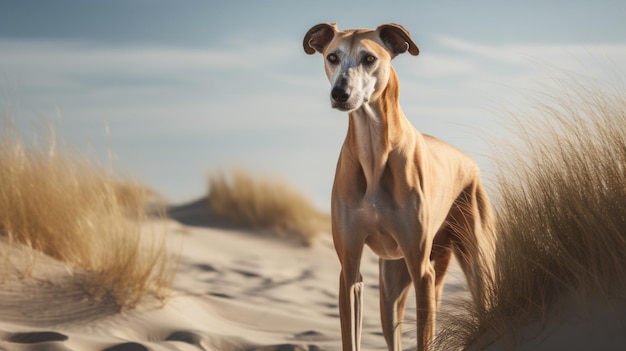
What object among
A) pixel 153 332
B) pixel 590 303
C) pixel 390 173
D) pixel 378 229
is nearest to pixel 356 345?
pixel 378 229

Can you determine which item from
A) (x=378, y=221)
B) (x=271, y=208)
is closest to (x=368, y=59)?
(x=378, y=221)

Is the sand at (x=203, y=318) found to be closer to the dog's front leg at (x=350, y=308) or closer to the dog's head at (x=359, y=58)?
the dog's front leg at (x=350, y=308)

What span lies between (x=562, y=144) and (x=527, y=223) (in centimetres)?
48

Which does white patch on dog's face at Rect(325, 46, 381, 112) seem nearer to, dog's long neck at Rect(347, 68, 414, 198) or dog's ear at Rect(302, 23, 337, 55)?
dog's long neck at Rect(347, 68, 414, 198)

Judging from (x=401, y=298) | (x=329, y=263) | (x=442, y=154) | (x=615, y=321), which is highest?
(x=329, y=263)

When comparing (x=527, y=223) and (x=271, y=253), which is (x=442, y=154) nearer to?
(x=527, y=223)

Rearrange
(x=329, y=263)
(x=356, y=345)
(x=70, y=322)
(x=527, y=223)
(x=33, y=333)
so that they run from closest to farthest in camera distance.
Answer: (x=527, y=223)
(x=356, y=345)
(x=33, y=333)
(x=70, y=322)
(x=329, y=263)

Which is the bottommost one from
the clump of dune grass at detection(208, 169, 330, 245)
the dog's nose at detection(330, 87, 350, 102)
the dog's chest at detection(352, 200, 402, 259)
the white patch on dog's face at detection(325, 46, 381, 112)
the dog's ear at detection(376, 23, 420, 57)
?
the dog's chest at detection(352, 200, 402, 259)

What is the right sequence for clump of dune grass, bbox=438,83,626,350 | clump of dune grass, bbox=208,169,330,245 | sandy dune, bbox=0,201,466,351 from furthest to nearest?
clump of dune grass, bbox=208,169,330,245
sandy dune, bbox=0,201,466,351
clump of dune grass, bbox=438,83,626,350

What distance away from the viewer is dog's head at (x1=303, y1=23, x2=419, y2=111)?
3719 mm

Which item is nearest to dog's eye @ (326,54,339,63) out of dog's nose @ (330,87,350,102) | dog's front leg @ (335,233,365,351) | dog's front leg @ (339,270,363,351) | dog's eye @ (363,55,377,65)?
dog's eye @ (363,55,377,65)

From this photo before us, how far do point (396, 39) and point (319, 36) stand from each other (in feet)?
1.45

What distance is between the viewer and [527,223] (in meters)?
Answer: 3.90

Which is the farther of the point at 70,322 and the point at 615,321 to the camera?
the point at 70,322
